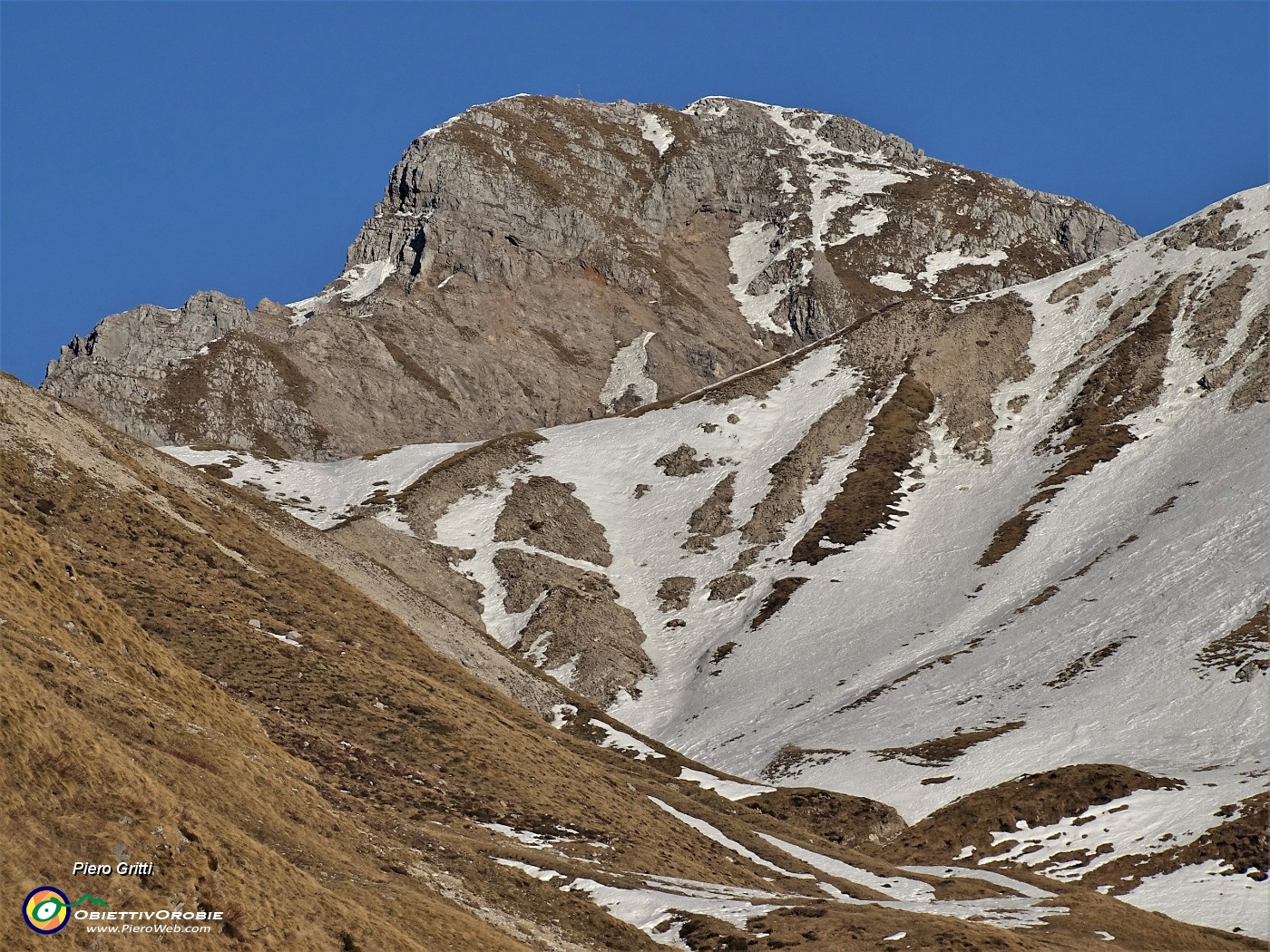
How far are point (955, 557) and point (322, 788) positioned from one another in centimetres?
9283

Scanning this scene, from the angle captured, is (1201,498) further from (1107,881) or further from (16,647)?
(16,647)

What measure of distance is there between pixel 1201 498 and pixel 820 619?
32631mm

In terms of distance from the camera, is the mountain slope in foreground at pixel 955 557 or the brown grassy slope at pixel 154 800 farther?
the mountain slope in foreground at pixel 955 557

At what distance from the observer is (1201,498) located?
110 metres

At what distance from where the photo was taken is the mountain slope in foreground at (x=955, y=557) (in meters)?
74.7

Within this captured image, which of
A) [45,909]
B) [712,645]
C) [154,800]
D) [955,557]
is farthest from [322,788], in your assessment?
[955,557]

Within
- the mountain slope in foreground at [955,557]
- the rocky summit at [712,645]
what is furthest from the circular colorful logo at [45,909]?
the mountain slope in foreground at [955,557]

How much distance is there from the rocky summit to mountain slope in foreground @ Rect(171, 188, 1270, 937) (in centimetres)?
43

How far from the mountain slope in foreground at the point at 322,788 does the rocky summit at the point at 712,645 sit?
0.16 metres

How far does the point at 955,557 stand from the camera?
394ft

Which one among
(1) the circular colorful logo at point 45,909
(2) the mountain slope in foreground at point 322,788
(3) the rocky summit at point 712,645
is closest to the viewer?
(1) the circular colorful logo at point 45,909

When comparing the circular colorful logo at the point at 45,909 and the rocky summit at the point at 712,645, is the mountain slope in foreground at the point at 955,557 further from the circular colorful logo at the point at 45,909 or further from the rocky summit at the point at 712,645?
the circular colorful logo at the point at 45,909

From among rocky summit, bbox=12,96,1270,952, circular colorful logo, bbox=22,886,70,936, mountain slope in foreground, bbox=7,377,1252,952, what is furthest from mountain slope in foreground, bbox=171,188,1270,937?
circular colorful logo, bbox=22,886,70,936

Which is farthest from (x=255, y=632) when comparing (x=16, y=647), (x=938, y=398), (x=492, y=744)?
(x=938, y=398)
